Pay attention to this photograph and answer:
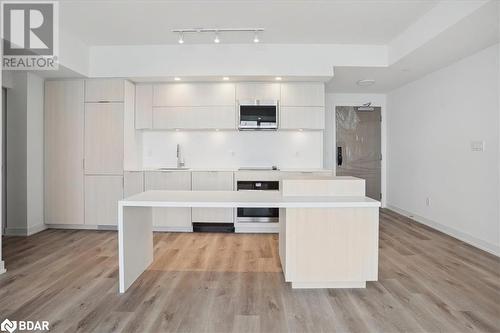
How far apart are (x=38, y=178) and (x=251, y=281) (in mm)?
3542

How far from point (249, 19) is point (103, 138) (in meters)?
2.63

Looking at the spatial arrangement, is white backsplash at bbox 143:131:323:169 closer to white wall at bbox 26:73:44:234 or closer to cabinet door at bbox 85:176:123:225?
cabinet door at bbox 85:176:123:225

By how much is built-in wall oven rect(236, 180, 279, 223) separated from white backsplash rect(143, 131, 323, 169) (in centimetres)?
70

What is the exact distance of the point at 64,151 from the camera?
170 inches

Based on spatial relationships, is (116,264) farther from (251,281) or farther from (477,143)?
(477,143)

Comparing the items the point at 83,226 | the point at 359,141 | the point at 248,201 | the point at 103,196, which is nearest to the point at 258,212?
the point at 248,201

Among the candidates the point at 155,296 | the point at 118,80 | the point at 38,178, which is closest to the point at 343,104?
the point at 118,80

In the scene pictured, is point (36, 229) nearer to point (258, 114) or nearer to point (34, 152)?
point (34, 152)

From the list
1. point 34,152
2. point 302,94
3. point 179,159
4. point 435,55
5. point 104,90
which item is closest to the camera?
point 435,55

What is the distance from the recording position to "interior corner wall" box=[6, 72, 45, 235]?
4.02 m

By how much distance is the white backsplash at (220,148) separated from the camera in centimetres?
495

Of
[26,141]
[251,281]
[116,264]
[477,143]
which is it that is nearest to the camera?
[251,281]

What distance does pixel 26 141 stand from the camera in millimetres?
4043

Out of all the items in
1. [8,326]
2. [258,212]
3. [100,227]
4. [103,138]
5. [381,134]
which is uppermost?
[381,134]
